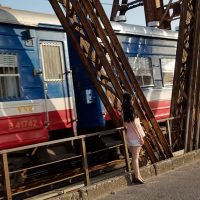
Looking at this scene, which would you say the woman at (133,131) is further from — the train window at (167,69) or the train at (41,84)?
the train window at (167,69)

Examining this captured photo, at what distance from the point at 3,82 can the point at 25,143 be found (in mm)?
1320

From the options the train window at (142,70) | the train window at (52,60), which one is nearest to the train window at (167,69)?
the train window at (142,70)

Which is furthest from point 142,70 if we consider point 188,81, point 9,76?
point 9,76

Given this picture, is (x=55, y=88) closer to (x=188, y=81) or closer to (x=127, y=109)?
(x=127, y=109)

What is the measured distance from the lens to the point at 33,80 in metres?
8.53

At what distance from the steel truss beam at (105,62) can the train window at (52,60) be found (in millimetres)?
613

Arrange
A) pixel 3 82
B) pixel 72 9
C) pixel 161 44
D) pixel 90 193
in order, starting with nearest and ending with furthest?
pixel 90 193
pixel 3 82
pixel 72 9
pixel 161 44

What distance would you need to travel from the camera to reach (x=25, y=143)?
8070 mm

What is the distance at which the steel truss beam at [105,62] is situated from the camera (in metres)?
8.16

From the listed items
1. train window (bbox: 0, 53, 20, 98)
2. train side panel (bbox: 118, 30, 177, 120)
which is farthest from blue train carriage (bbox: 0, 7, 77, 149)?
train side panel (bbox: 118, 30, 177, 120)

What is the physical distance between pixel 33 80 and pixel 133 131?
8.59ft

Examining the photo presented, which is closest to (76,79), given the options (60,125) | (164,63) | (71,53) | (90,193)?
(71,53)

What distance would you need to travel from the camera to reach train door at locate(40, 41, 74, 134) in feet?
28.6

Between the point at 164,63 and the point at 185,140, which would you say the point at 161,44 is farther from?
the point at 185,140
